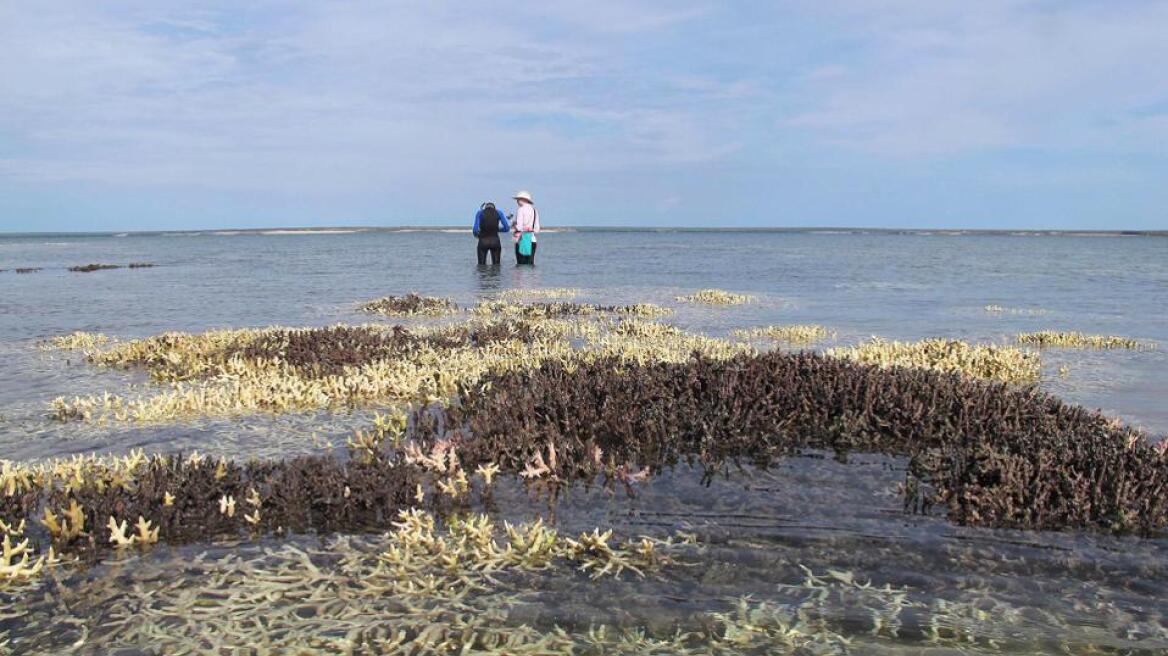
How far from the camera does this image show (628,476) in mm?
5922

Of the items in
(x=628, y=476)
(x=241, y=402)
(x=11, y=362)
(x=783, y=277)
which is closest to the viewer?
(x=628, y=476)

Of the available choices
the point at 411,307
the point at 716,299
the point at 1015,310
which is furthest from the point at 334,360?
the point at 1015,310

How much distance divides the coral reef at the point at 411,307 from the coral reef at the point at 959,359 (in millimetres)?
10374

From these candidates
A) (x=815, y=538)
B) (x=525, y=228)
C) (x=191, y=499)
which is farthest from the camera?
(x=525, y=228)

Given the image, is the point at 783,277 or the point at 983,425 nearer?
the point at 983,425

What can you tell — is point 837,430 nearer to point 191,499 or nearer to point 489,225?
point 191,499

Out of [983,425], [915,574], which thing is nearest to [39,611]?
[915,574]

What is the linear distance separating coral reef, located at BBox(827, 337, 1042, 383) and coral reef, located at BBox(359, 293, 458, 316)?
1037 centimetres

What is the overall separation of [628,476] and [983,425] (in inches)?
131

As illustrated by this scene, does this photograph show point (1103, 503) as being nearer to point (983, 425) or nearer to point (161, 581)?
point (983, 425)

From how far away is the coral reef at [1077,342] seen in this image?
13.8m

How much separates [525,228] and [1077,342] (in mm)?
22600

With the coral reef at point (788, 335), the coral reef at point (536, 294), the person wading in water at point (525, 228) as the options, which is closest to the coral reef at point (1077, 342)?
the coral reef at point (788, 335)

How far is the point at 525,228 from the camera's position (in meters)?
33.2
